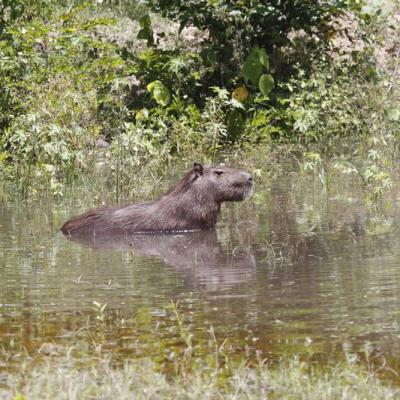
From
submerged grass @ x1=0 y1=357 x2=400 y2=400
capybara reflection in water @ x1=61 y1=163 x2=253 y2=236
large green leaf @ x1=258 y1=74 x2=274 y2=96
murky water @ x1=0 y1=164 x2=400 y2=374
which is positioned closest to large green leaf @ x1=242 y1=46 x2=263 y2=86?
large green leaf @ x1=258 y1=74 x2=274 y2=96

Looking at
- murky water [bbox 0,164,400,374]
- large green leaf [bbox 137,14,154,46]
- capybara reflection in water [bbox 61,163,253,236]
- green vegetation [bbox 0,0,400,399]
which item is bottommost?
murky water [bbox 0,164,400,374]

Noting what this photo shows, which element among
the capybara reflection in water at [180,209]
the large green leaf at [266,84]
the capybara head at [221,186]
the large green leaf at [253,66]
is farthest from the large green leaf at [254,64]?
the capybara head at [221,186]

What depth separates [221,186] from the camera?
10633 millimetres

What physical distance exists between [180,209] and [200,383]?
5.67 meters

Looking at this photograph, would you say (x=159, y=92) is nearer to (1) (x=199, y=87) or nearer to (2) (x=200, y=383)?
(1) (x=199, y=87)

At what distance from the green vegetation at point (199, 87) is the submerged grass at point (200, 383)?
7.14 m

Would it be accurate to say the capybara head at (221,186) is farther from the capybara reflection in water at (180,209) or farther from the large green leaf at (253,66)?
the large green leaf at (253,66)

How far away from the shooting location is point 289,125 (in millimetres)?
14742

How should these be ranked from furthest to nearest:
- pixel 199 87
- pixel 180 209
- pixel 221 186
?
pixel 199 87, pixel 221 186, pixel 180 209

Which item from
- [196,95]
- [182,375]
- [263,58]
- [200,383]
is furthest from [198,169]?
[200,383]

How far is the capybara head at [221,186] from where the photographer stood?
34.9ft

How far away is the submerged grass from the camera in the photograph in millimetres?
4688

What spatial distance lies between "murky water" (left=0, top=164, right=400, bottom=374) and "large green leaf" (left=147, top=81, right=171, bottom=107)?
354cm

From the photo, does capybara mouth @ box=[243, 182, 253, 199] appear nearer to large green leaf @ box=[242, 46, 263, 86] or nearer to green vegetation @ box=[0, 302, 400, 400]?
large green leaf @ box=[242, 46, 263, 86]
